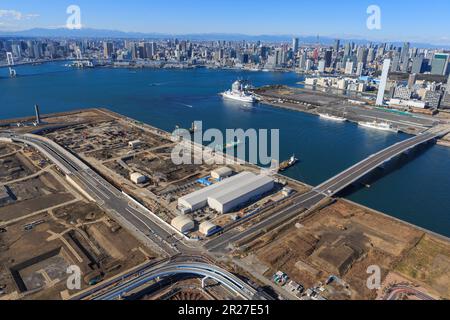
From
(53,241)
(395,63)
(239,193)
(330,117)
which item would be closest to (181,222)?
(239,193)

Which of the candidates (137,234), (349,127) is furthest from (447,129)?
(137,234)

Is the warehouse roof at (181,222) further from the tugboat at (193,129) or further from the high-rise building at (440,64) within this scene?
the high-rise building at (440,64)

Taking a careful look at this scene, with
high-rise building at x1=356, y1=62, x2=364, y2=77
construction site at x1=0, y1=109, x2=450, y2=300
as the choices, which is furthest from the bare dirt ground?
high-rise building at x1=356, y1=62, x2=364, y2=77

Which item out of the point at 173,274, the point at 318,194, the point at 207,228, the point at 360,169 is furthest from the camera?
the point at 360,169

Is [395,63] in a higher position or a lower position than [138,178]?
higher

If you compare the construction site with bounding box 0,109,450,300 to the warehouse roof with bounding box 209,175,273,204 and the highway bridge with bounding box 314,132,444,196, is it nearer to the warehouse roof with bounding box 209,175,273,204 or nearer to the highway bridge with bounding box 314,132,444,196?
the warehouse roof with bounding box 209,175,273,204

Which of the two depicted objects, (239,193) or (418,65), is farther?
(418,65)

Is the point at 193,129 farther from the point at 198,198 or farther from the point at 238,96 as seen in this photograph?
the point at 238,96

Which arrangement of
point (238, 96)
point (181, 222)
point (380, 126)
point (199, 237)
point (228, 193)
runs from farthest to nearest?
point (238, 96)
point (380, 126)
point (228, 193)
point (181, 222)
point (199, 237)
